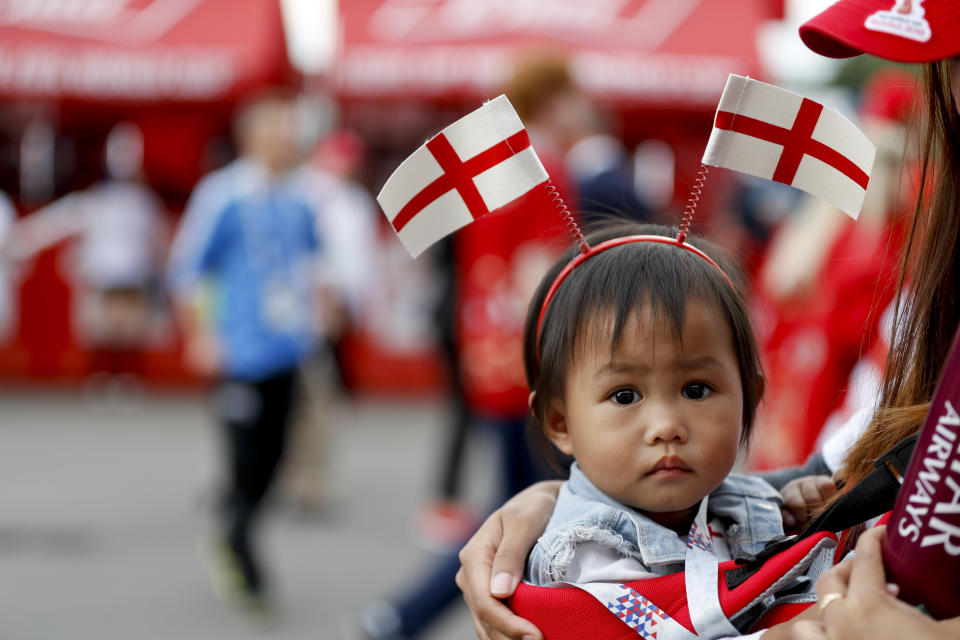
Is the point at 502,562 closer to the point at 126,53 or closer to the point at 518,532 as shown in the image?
the point at 518,532

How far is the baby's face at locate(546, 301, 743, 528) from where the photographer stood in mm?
1331

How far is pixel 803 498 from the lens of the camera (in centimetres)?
146

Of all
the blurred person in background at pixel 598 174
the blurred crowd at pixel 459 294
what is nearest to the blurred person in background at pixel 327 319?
the blurred crowd at pixel 459 294

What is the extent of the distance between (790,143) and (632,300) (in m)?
0.28

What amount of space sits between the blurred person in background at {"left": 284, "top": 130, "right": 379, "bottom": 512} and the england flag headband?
375cm

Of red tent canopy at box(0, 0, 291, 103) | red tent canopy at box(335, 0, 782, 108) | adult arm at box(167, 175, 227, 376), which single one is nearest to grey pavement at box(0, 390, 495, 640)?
adult arm at box(167, 175, 227, 376)

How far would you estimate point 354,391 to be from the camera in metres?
6.64

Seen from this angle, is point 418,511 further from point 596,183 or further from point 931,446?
point 931,446

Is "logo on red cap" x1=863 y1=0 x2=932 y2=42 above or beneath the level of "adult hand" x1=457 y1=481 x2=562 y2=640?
above

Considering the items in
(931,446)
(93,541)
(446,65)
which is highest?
(931,446)

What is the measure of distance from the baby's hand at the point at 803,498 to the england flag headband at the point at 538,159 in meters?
0.35

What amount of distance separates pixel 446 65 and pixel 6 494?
5.27 m

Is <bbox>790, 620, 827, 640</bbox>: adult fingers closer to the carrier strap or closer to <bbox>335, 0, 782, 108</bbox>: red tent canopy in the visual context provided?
the carrier strap

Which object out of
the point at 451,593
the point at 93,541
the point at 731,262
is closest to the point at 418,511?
the point at 93,541
